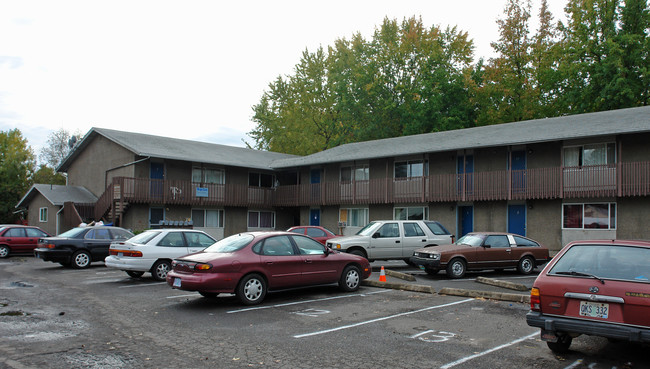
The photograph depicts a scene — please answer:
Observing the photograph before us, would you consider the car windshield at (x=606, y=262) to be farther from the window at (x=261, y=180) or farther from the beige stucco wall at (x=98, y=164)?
the window at (x=261, y=180)

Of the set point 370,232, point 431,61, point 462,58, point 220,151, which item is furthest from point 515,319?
point 462,58

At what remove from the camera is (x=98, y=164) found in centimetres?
3173

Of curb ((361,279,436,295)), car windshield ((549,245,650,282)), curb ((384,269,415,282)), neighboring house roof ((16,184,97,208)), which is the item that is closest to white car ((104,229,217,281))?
curb ((361,279,436,295))

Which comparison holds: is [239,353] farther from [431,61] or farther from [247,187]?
[431,61]

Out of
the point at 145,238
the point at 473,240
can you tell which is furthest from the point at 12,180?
the point at 473,240

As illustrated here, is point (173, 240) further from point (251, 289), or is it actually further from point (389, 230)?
point (389, 230)

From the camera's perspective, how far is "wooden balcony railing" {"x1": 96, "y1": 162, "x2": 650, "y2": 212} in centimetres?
2050

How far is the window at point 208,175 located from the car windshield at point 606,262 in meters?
26.9

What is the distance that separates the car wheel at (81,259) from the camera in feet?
55.0

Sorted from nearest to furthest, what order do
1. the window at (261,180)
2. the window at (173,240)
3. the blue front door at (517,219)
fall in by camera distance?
the window at (173,240) < the blue front door at (517,219) < the window at (261,180)

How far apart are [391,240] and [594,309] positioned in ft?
36.8

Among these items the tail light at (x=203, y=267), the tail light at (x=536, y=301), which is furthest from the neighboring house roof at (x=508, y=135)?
the tail light at (x=203, y=267)

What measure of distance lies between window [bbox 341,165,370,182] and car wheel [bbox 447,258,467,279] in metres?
15.0

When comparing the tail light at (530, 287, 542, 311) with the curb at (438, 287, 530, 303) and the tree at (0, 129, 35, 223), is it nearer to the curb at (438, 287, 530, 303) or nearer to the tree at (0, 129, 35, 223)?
the curb at (438, 287, 530, 303)
